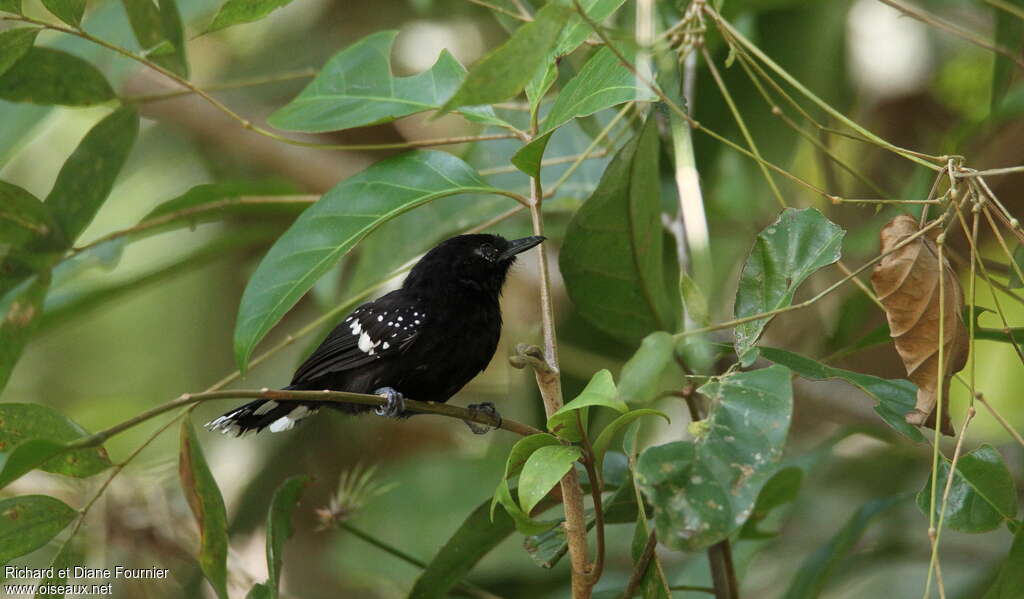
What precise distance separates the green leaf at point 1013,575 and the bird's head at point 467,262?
1.66 metres

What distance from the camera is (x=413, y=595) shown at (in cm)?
244

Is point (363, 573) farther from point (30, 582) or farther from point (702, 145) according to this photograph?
point (702, 145)

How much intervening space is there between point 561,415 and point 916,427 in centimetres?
69

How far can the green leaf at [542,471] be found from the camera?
5.62 ft

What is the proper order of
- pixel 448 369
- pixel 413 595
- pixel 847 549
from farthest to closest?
pixel 448 369 → pixel 847 549 → pixel 413 595

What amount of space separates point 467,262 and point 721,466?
5.67ft

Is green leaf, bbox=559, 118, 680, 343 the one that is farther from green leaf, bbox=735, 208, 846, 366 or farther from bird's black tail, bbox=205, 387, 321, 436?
bird's black tail, bbox=205, 387, 321, 436

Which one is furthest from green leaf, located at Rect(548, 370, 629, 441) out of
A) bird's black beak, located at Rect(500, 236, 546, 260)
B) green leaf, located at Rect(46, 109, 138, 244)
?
green leaf, located at Rect(46, 109, 138, 244)

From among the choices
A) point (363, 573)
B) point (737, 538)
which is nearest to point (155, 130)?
point (363, 573)

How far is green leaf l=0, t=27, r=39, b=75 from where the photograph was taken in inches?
91.3

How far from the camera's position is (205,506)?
2033 mm

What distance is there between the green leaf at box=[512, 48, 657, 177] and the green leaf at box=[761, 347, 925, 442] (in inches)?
21.2

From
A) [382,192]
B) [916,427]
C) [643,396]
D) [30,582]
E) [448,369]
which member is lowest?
[30,582]

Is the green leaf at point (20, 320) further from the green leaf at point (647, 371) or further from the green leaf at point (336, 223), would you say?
the green leaf at point (647, 371)
